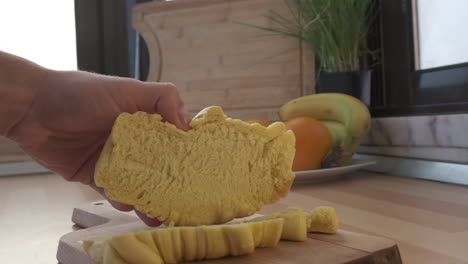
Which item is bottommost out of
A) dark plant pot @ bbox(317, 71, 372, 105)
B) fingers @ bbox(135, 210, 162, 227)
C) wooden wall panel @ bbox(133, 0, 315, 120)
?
fingers @ bbox(135, 210, 162, 227)

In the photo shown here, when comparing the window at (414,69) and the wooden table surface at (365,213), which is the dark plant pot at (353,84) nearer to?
the window at (414,69)

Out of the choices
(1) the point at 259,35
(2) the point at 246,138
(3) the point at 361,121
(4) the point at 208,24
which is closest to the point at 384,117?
(3) the point at 361,121

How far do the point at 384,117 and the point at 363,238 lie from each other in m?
0.84

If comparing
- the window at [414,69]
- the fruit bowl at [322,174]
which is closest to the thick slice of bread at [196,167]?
the fruit bowl at [322,174]

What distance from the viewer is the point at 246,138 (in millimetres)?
702

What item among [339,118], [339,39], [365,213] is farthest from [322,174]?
[339,39]

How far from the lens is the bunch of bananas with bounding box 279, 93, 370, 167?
4.15 feet

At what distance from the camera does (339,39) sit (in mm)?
1455

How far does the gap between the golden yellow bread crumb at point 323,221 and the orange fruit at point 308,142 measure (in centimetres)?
52

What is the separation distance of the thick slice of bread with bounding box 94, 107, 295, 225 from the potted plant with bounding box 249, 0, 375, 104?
2.50 ft

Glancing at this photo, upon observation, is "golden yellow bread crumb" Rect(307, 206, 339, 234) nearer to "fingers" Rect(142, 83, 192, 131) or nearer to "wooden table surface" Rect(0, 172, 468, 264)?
"wooden table surface" Rect(0, 172, 468, 264)

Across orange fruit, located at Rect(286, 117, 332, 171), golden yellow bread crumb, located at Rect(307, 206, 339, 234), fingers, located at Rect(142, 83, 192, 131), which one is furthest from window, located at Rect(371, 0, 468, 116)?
fingers, located at Rect(142, 83, 192, 131)

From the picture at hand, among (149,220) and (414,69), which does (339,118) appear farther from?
(149,220)

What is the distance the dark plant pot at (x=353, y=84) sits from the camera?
143 centimetres
